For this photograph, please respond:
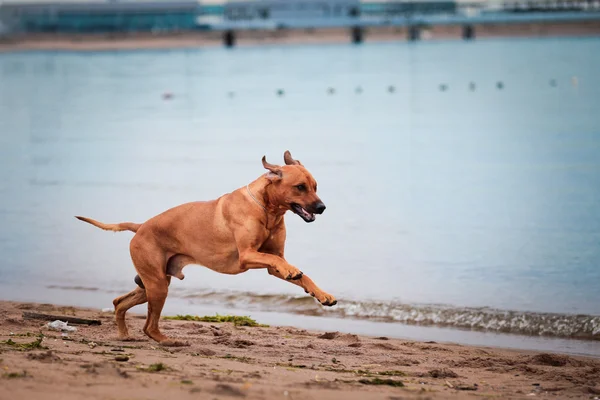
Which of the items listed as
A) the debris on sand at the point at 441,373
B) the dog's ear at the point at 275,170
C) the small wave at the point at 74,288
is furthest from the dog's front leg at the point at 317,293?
the small wave at the point at 74,288

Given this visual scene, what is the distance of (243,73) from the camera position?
291 feet

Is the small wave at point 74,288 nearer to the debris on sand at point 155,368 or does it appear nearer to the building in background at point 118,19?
the debris on sand at point 155,368

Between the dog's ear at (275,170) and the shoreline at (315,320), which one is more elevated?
the dog's ear at (275,170)

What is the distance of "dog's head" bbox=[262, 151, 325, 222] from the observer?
357 inches

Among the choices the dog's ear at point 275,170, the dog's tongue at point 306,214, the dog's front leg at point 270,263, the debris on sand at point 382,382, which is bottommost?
the debris on sand at point 382,382

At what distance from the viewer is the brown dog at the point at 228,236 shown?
9086mm

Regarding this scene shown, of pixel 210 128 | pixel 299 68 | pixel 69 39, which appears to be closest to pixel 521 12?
pixel 69 39

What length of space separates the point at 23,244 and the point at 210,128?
23.2 metres

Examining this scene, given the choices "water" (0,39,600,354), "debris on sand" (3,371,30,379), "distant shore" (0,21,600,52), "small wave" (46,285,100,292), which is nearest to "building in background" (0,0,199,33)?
"distant shore" (0,21,600,52)

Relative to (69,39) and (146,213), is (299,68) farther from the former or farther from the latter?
(69,39)

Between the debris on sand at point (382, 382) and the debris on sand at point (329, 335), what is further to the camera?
the debris on sand at point (329, 335)

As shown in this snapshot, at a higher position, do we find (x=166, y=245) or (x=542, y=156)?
(x=542, y=156)

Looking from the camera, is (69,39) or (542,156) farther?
(69,39)

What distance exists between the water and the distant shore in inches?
4938
